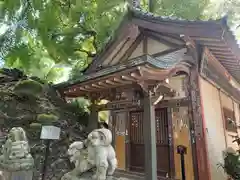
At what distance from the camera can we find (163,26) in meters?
5.47

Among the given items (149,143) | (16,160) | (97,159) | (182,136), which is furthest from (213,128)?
(16,160)

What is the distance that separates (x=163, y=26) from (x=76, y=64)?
686cm

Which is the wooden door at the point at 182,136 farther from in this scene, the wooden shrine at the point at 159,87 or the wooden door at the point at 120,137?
the wooden door at the point at 120,137

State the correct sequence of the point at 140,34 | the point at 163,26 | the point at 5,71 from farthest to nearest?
the point at 5,71 → the point at 140,34 → the point at 163,26

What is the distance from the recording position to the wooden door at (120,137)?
6.32 metres

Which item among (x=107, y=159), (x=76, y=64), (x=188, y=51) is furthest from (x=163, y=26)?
(x=76, y=64)

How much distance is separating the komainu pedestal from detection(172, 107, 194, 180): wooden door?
3460mm

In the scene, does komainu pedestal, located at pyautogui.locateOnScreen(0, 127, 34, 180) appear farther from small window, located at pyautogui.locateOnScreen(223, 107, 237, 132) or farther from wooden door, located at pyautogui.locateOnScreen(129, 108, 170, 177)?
small window, located at pyautogui.locateOnScreen(223, 107, 237, 132)

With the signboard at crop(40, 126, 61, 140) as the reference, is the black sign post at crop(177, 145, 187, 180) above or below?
below

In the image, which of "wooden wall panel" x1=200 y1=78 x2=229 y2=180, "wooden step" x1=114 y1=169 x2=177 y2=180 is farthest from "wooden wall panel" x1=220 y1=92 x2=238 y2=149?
"wooden step" x1=114 y1=169 x2=177 y2=180

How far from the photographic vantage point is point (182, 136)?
5191 mm

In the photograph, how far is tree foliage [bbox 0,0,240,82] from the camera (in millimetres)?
7812

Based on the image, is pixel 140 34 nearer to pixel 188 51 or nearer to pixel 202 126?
pixel 188 51

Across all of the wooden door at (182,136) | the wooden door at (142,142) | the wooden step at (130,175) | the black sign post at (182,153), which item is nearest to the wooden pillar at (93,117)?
the wooden door at (142,142)
